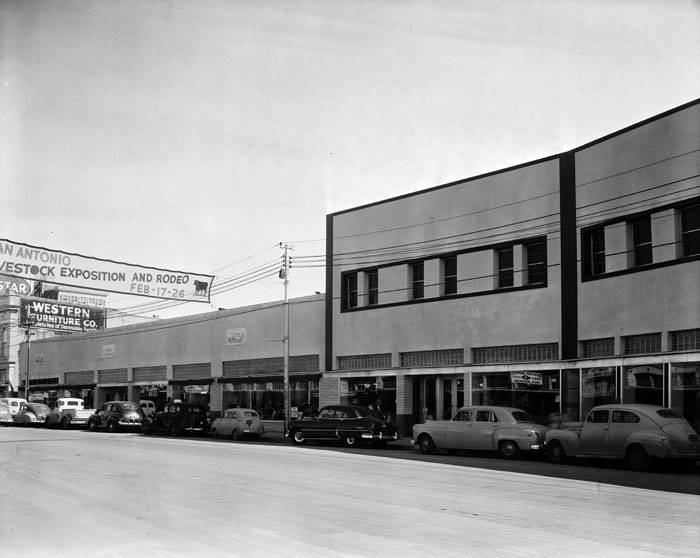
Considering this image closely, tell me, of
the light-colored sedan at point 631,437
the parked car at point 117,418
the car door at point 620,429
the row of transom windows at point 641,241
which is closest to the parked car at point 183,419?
the parked car at point 117,418

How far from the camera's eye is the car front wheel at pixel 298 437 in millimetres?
29781

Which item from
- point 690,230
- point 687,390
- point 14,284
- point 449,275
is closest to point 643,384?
point 687,390

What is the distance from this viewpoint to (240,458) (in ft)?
68.2

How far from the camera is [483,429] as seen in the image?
23344mm

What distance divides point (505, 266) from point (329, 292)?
994 centimetres

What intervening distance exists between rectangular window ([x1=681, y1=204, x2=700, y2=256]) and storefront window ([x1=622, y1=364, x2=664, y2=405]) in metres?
3.46

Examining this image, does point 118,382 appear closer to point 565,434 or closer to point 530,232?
point 530,232

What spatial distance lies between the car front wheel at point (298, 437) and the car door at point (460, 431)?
720 centimetres

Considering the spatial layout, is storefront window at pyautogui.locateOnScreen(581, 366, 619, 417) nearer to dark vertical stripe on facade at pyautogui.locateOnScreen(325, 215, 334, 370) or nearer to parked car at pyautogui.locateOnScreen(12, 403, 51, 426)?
dark vertical stripe on facade at pyautogui.locateOnScreen(325, 215, 334, 370)

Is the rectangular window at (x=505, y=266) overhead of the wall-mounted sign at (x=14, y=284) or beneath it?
overhead

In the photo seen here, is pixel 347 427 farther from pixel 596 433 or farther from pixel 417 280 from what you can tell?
pixel 596 433

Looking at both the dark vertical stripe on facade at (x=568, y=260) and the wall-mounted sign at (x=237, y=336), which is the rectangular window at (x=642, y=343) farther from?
the wall-mounted sign at (x=237, y=336)

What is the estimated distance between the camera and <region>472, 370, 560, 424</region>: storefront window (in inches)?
1084

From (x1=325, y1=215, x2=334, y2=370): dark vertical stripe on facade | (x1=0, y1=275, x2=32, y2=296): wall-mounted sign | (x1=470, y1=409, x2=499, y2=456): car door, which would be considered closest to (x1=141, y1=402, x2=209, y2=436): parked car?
(x1=325, y1=215, x2=334, y2=370): dark vertical stripe on facade
